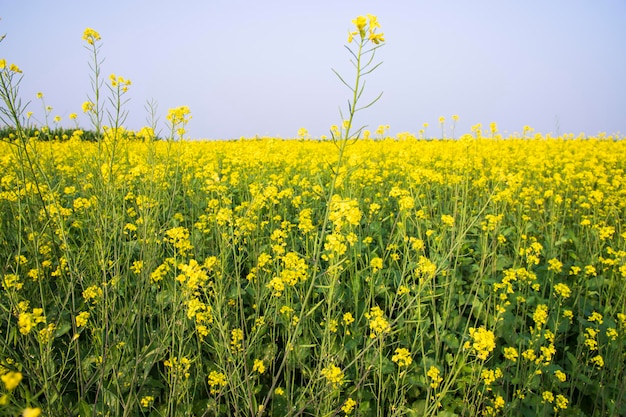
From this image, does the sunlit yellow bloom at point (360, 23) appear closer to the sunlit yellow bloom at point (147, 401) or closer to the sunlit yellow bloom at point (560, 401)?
the sunlit yellow bloom at point (147, 401)

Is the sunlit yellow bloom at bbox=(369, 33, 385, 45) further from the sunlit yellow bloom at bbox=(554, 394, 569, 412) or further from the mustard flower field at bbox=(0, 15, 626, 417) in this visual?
the sunlit yellow bloom at bbox=(554, 394, 569, 412)

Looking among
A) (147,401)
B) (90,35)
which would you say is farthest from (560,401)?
(90,35)

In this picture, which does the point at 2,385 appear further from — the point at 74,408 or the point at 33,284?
the point at 33,284

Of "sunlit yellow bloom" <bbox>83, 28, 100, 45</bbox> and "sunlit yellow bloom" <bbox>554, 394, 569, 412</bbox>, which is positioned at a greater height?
"sunlit yellow bloom" <bbox>83, 28, 100, 45</bbox>

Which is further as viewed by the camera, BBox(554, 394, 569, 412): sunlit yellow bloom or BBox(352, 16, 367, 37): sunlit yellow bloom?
BBox(554, 394, 569, 412): sunlit yellow bloom

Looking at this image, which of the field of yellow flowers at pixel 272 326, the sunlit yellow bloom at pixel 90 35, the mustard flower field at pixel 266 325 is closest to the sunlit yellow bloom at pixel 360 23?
the mustard flower field at pixel 266 325

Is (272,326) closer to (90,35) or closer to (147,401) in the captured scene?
(147,401)

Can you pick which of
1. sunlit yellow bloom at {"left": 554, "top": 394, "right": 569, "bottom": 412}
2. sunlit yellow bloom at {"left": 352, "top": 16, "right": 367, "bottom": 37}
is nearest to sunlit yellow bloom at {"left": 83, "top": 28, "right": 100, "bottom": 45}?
sunlit yellow bloom at {"left": 352, "top": 16, "right": 367, "bottom": 37}

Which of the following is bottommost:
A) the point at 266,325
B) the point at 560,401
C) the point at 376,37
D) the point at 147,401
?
the point at 560,401

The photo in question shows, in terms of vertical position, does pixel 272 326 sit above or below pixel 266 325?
below

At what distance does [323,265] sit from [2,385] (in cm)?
211

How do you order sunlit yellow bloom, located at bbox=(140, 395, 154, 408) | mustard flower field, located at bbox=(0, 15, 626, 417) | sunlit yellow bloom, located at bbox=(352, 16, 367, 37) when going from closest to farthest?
sunlit yellow bloom, located at bbox=(352, 16, 367, 37) < mustard flower field, located at bbox=(0, 15, 626, 417) < sunlit yellow bloom, located at bbox=(140, 395, 154, 408)

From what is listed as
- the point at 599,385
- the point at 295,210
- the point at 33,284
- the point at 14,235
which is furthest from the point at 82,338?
the point at 599,385

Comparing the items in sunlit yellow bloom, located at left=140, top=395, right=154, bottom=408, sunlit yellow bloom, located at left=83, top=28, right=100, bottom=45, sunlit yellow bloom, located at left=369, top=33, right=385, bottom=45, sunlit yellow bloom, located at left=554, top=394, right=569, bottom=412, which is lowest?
sunlit yellow bloom, located at left=554, top=394, right=569, bottom=412
